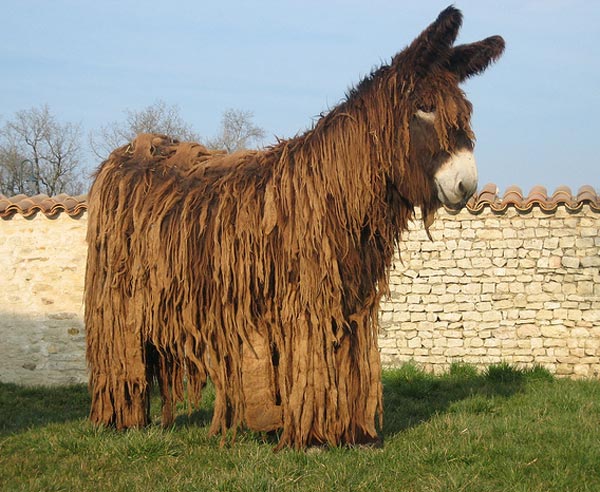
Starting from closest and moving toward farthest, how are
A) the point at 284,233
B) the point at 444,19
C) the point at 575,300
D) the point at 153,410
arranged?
the point at 444,19 < the point at 284,233 < the point at 153,410 < the point at 575,300

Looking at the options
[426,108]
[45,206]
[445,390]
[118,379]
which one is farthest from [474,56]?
[45,206]

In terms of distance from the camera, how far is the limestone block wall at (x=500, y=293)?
10.8 metres

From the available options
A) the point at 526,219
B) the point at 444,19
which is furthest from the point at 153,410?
the point at 526,219

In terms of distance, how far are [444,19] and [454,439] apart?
3127 mm

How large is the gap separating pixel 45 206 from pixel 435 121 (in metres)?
7.61

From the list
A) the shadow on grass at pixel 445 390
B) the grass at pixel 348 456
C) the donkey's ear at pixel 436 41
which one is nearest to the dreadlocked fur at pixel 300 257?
the donkey's ear at pixel 436 41

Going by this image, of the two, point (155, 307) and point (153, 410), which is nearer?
point (155, 307)

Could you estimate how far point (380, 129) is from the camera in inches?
215

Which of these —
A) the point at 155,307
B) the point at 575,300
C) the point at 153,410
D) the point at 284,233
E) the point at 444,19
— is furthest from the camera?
the point at 575,300

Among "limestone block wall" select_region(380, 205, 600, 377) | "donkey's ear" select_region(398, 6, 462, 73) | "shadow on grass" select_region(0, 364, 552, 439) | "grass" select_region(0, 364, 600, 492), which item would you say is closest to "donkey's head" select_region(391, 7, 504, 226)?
"donkey's ear" select_region(398, 6, 462, 73)

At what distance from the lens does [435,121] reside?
17.3ft

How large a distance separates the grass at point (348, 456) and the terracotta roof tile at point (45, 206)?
13.5ft

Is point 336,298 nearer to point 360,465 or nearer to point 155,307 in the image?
point 360,465

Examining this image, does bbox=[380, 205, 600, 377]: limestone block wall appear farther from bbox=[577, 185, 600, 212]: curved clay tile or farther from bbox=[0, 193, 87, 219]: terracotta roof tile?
bbox=[0, 193, 87, 219]: terracotta roof tile
